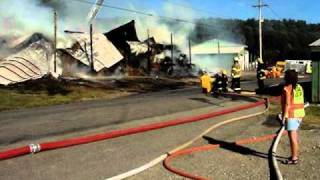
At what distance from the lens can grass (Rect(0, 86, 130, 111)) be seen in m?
22.0

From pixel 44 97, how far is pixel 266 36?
99.6 meters

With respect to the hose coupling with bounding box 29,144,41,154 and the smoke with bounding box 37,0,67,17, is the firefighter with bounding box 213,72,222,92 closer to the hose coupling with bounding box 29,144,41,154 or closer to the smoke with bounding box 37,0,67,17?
the hose coupling with bounding box 29,144,41,154

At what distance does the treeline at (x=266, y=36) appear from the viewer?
87.5 m

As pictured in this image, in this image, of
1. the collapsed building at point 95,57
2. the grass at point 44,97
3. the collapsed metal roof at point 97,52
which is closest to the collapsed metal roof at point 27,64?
the collapsed building at point 95,57

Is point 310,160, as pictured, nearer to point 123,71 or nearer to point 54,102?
point 54,102

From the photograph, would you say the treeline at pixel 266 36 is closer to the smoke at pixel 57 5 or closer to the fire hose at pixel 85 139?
the smoke at pixel 57 5

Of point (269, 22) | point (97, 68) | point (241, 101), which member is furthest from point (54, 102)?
point (269, 22)

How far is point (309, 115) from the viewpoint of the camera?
17.4 metres

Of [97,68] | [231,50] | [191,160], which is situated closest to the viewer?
[191,160]

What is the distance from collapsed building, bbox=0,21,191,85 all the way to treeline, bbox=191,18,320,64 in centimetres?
2501

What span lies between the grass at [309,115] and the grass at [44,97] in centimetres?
882

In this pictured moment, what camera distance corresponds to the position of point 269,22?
482 ft

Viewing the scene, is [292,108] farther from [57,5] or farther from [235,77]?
[57,5]

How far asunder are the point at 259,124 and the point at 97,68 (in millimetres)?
30316
